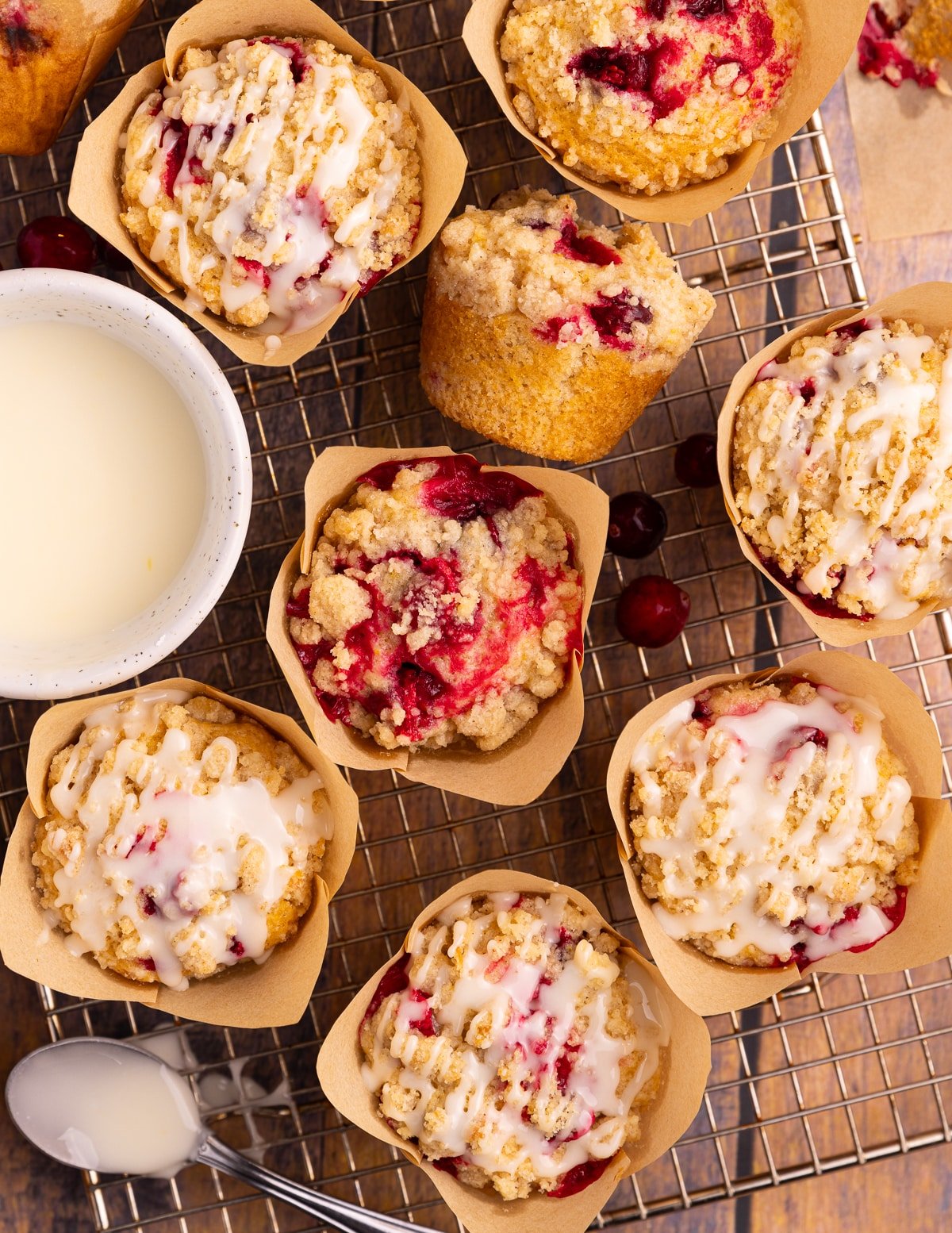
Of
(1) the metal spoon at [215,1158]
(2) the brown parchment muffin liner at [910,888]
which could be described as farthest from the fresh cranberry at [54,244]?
(1) the metal spoon at [215,1158]

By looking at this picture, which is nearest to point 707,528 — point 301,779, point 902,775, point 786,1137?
point 902,775

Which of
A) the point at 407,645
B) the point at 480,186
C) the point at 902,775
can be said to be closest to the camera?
the point at 407,645

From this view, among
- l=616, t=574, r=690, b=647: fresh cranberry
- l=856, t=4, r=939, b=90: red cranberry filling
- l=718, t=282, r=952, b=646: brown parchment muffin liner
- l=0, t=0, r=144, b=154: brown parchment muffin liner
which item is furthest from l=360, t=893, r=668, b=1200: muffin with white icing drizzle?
l=856, t=4, r=939, b=90: red cranberry filling

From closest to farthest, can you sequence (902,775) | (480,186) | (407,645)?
(407,645) → (902,775) → (480,186)

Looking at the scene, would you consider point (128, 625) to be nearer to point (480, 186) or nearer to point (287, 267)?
point (287, 267)

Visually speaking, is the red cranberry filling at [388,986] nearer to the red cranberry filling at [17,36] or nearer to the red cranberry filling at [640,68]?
the red cranberry filling at [640,68]

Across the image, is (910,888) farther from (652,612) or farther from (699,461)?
(699,461)

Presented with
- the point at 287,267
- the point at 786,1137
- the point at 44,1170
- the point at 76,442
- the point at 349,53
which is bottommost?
the point at 786,1137

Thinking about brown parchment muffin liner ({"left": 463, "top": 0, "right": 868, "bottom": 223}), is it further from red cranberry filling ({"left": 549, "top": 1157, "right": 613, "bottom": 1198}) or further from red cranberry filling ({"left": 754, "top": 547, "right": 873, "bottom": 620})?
red cranberry filling ({"left": 549, "top": 1157, "right": 613, "bottom": 1198})
